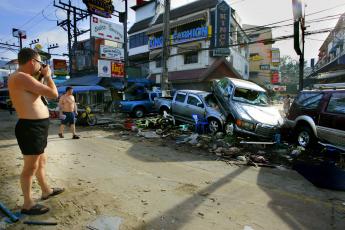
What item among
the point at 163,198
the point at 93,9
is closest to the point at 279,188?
the point at 163,198

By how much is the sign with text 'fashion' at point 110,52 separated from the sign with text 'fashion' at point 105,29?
0.87 m

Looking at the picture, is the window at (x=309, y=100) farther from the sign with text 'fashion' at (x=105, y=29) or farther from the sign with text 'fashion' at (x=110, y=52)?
the sign with text 'fashion' at (x=105, y=29)

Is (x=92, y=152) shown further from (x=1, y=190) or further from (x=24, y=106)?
(x=24, y=106)

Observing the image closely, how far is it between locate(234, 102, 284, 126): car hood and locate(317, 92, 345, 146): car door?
185cm

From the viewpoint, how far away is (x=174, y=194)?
173 inches

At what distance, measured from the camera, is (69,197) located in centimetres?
404

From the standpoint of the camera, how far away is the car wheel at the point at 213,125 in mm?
11023

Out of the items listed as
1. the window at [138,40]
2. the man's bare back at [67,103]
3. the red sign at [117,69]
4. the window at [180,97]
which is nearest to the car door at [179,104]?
the window at [180,97]

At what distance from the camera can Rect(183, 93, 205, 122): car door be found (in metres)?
12.0

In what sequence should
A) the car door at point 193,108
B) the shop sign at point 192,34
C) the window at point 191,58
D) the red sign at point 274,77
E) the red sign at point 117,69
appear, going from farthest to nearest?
the red sign at point 274,77 → the window at point 191,58 → the shop sign at point 192,34 → the red sign at point 117,69 → the car door at point 193,108

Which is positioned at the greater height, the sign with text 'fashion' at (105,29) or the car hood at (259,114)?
the sign with text 'fashion' at (105,29)

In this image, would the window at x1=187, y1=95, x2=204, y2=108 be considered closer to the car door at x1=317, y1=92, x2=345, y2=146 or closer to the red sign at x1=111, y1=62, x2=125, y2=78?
the car door at x1=317, y1=92, x2=345, y2=146

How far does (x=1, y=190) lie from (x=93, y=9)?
22.5 m

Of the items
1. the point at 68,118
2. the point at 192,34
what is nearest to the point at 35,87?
the point at 68,118
